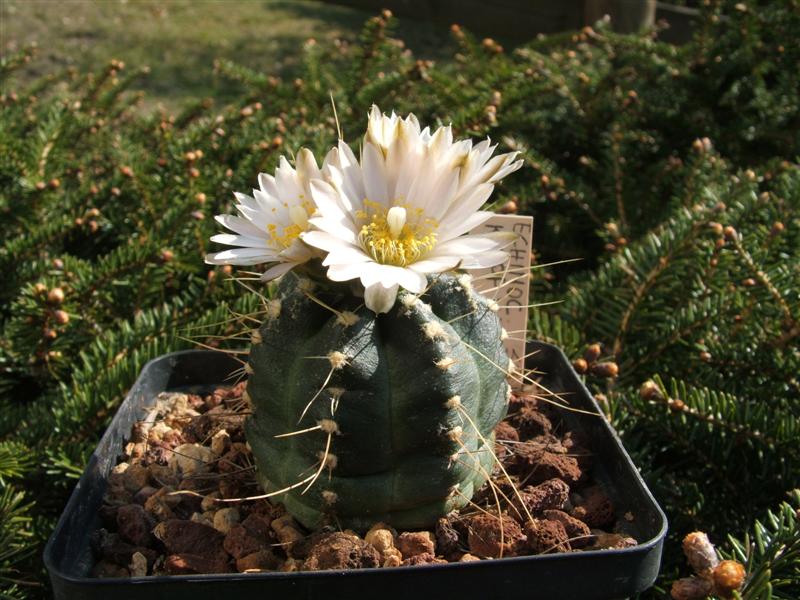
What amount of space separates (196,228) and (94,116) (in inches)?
38.7

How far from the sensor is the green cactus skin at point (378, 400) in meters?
0.80

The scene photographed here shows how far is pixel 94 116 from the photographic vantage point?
7.38 feet

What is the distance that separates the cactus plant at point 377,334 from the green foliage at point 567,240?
328mm

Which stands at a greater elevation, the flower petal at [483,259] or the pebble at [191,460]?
the flower petal at [483,259]

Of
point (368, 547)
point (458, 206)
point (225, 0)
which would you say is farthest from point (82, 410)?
point (225, 0)

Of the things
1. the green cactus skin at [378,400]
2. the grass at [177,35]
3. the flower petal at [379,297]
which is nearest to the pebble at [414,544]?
the green cactus skin at [378,400]

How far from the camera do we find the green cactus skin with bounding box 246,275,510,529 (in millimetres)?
802

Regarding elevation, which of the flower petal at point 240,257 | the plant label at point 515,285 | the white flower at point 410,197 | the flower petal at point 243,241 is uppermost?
the white flower at point 410,197

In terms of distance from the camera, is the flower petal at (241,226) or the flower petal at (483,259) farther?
the flower petal at (241,226)

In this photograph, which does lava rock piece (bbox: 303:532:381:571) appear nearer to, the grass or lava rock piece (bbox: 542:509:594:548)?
lava rock piece (bbox: 542:509:594:548)

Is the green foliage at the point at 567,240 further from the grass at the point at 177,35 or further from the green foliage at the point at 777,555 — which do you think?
the grass at the point at 177,35

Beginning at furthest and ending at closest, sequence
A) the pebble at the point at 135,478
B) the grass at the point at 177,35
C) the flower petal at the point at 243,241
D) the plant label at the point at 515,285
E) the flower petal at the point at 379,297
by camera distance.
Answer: the grass at the point at 177,35 → the plant label at the point at 515,285 → the pebble at the point at 135,478 → the flower petal at the point at 243,241 → the flower petal at the point at 379,297

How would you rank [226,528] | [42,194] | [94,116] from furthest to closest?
[94,116], [42,194], [226,528]

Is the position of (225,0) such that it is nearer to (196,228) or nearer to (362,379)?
(196,228)
